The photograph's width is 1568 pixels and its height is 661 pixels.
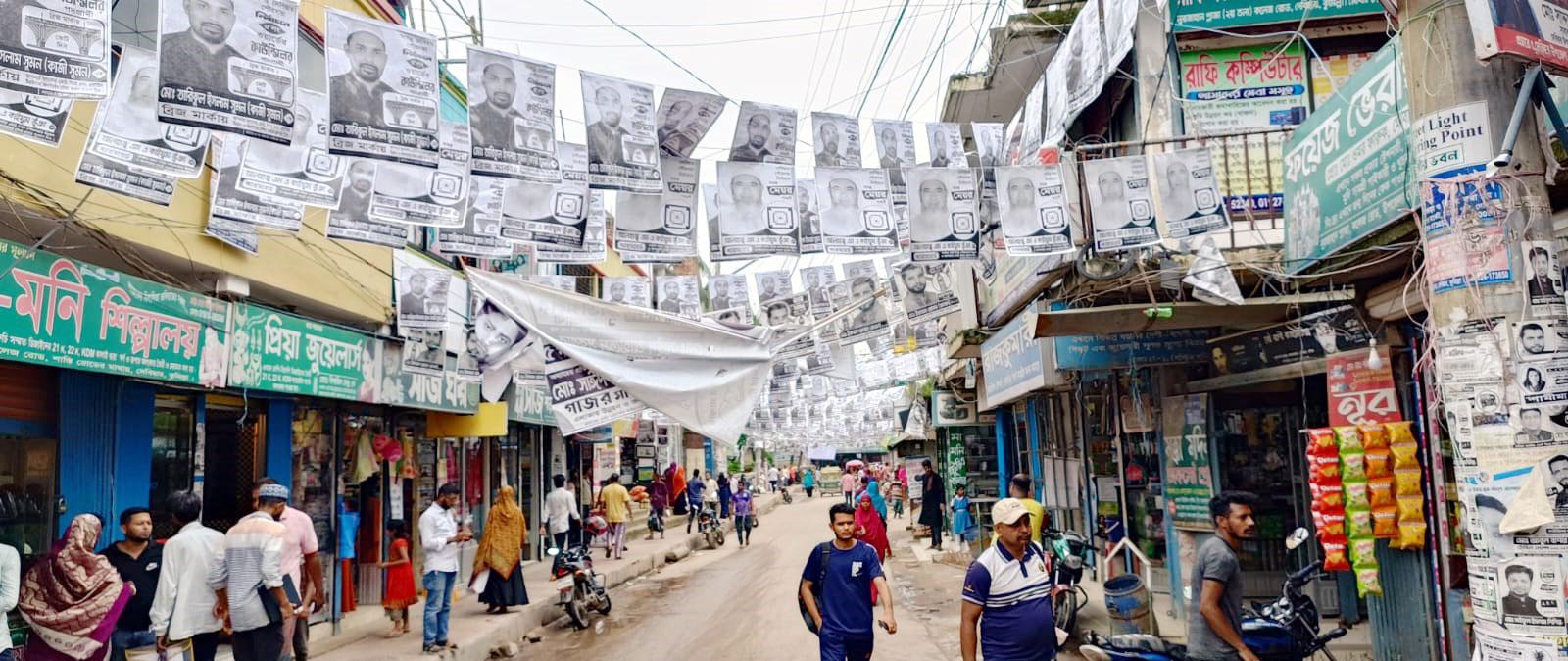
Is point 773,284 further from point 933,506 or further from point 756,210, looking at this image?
point 933,506

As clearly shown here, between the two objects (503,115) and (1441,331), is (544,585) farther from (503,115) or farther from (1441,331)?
(1441,331)

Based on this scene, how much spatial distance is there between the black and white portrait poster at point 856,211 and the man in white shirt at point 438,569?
5818 mm

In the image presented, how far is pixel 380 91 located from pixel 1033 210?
520 cm

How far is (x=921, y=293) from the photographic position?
12.2 metres

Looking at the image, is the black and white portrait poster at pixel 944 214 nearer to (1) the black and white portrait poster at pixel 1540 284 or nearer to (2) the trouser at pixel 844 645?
(2) the trouser at pixel 844 645

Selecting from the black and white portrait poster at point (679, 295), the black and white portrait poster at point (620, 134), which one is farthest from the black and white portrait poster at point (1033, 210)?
the black and white portrait poster at point (679, 295)

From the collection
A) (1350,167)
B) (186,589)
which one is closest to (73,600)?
(186,589)

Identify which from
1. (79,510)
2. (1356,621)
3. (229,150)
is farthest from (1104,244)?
(79,510)

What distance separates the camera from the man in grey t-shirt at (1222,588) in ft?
18.5

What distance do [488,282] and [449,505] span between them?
444cm

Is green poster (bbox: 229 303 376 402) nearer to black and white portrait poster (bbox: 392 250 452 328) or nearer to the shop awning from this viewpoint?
black and white portrait poster (bbox: 392 250 452 328)

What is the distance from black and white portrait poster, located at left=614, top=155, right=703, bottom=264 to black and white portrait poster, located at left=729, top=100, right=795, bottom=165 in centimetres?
40

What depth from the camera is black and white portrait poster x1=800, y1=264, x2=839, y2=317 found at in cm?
1323

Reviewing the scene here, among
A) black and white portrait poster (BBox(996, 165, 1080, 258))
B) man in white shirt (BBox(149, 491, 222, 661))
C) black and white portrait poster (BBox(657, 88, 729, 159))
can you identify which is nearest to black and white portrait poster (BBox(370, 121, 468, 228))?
black and white portrait poster (BBox(657, 88, 729, 159))
